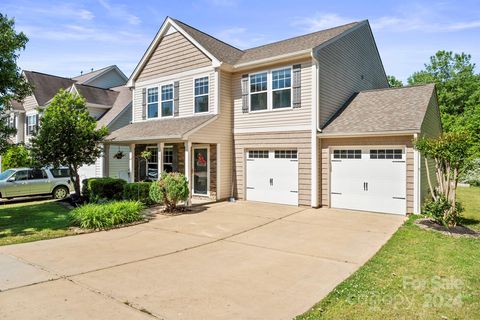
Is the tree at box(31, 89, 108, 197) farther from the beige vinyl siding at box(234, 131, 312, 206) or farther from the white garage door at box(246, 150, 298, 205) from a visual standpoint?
the white garage door at box(246, 150, 298, 205)

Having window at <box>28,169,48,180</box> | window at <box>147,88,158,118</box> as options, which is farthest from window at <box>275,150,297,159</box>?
window at <box>28,169,48,180</box>

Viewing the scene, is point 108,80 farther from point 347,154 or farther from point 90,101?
point 347,154

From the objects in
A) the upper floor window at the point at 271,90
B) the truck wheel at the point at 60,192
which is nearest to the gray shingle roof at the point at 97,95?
the truck wheel at the point at 60,192

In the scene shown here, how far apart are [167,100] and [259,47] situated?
5609 millimetres

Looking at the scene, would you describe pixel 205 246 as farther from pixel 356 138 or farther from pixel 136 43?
pixel 136 43

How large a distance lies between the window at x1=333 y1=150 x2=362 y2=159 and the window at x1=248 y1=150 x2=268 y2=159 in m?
2.95

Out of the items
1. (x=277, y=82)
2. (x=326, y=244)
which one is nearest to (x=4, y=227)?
(x=326, y=244)

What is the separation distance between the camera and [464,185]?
22.0 meters

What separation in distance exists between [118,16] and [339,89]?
9436mm

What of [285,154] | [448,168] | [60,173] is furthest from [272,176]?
[60,173]

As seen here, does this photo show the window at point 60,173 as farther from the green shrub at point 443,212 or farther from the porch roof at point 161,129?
the green shrub at point 443,212

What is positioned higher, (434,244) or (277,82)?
(277,82)

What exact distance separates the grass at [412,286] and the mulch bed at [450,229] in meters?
Answer: 0.78

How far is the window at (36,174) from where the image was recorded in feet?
50.5
